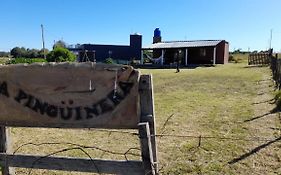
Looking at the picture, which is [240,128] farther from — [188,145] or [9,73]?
[9,73]

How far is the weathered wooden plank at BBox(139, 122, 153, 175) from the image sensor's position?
289 centimetres

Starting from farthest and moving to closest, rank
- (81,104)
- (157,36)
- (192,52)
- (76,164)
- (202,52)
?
(157,36), (192,52), (202,52), (76,164), (81,104)

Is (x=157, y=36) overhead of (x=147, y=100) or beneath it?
overhead

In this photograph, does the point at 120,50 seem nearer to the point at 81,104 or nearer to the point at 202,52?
the point at 202,52

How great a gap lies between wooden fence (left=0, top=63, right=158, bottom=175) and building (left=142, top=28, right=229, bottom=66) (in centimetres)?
3789

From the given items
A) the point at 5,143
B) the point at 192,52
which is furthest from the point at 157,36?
the point at 5,143

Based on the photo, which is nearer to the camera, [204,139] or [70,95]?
[70,95]

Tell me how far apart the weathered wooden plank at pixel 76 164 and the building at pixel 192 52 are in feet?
124

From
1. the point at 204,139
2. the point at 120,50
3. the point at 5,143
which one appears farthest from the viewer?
the point at 120,50

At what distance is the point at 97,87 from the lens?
304 centimetres

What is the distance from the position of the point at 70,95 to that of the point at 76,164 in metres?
0.69

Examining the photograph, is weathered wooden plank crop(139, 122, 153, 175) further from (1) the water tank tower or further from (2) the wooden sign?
(1) the water tank tower

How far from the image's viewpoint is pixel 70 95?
122 inches

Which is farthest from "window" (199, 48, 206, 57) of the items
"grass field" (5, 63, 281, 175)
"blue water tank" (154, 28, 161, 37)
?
"grass field" (5, 63, 281, 175)
